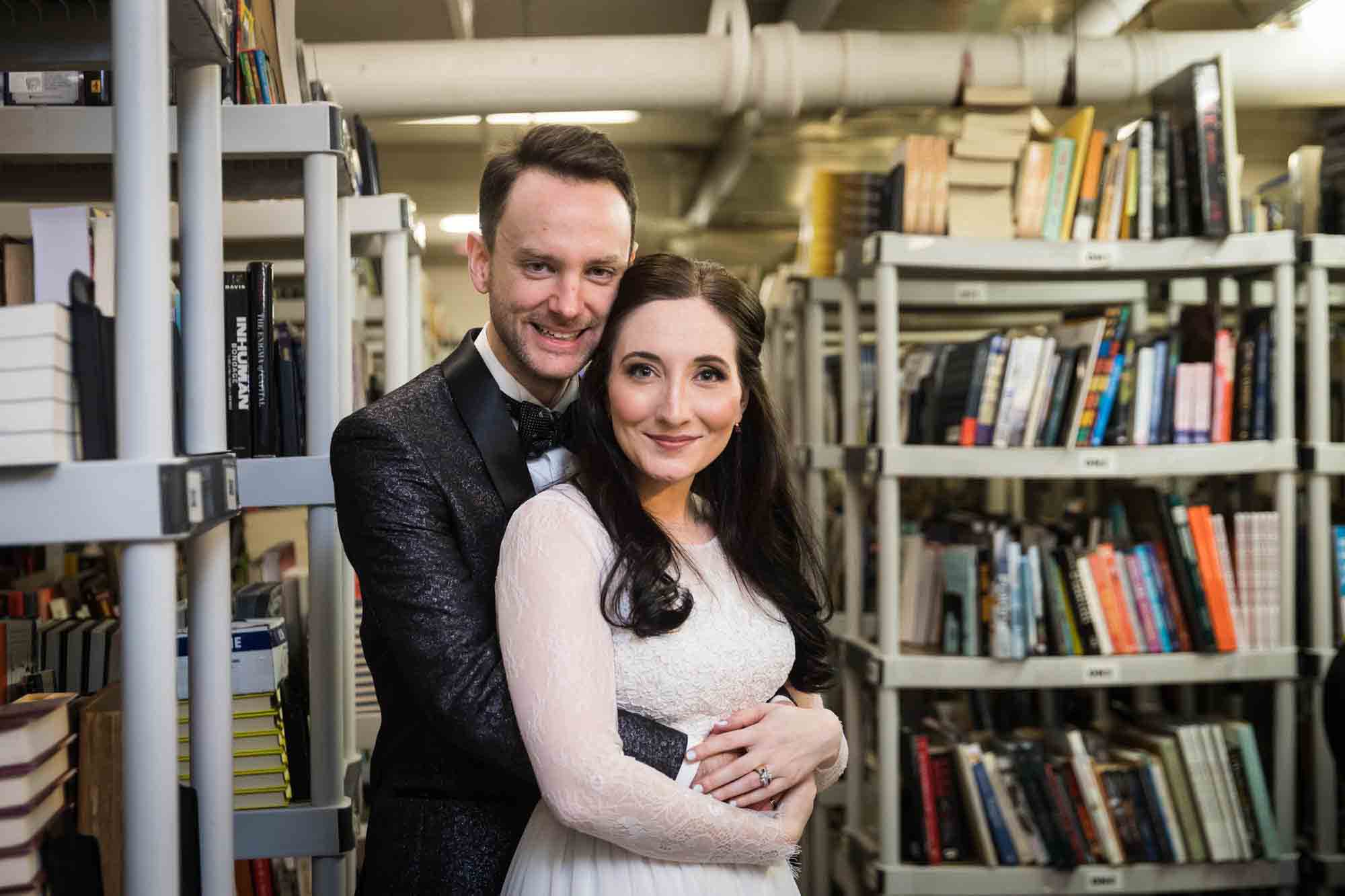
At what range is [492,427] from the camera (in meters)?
1.49

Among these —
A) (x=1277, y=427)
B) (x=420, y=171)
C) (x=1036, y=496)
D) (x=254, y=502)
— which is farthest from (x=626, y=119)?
(x=254, y=502)

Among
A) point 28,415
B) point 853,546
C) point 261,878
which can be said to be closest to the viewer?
point 28,415

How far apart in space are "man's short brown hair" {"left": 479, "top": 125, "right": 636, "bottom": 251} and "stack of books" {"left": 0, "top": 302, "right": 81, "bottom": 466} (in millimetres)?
793

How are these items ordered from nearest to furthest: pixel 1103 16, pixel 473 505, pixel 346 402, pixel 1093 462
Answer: pixel 473 505 < pixel 346 402 < pixel 1093 462 < pixel 1103 16

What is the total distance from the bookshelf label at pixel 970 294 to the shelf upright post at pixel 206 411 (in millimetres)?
2337

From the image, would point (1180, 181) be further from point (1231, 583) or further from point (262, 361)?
point (262, 361)

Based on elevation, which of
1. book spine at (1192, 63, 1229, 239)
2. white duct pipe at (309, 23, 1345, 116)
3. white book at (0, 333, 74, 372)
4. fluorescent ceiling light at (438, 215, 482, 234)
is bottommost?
white book at (0, 333, 74, 372)

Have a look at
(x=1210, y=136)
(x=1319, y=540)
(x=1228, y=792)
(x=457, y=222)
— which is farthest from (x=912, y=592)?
(x=457, y=222)

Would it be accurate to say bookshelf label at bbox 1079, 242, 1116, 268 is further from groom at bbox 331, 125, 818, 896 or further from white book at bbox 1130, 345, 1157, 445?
groom at bbox 331, 125, 818, 896

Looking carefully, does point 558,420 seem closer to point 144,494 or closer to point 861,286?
point 144,494

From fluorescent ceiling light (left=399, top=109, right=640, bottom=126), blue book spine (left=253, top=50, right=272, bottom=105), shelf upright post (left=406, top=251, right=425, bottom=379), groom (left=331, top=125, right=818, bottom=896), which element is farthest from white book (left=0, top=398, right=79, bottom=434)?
fluorescent ceiling light (left=399, top=109, right=640, bottom=126)

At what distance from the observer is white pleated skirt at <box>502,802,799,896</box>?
131 centimetres

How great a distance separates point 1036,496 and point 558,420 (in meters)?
2.67

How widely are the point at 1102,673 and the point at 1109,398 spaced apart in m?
0.69
